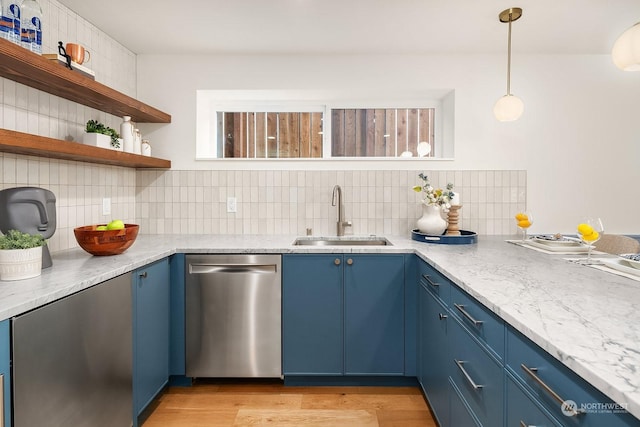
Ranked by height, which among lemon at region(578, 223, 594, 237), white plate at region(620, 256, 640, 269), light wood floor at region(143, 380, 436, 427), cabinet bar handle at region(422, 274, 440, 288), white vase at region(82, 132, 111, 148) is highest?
white vase at region(82, 132, 111, 148)

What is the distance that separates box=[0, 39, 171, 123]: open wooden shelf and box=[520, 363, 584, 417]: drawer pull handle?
2077mm

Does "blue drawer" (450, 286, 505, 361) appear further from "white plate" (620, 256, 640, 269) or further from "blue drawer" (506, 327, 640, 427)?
"white plate" (620, 256, 640, 269)

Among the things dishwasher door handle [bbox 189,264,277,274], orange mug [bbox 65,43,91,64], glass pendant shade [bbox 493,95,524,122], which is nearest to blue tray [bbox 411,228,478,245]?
glass pendant shade [bbox 493,95,524,122]

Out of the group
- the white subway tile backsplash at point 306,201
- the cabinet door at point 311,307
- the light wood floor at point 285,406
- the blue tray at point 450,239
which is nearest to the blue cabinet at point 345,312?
the cabinet door at point 311,307

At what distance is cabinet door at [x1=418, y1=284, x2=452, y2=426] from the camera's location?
1734 millimetres

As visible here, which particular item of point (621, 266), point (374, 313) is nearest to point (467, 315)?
point (621, 266)

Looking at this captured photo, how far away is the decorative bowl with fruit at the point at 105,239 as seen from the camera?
1823 mm

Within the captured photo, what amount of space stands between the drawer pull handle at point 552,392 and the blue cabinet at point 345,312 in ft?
4.17

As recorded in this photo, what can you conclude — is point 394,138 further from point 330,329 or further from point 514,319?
point 514,319

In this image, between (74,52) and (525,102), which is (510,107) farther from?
(74,52)

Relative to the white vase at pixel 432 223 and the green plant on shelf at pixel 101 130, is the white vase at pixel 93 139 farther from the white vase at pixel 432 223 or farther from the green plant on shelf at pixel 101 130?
the white vase at pixel 432 223

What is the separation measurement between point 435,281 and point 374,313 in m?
0.55

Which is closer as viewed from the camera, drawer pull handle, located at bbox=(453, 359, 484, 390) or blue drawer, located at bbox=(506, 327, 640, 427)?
blue drawer, located at bbox=(506, 327, 640, 427)

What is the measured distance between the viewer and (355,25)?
2371 millimetres
